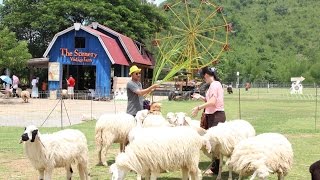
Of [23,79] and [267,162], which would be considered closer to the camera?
[267,162]

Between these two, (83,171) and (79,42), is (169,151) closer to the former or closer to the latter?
(83,171)

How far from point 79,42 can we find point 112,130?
29.9 meters

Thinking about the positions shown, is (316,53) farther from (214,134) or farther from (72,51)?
(214,134)

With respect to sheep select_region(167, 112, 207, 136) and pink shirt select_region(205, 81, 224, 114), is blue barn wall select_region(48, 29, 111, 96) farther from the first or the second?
pink shirt select_region(205, 81, 224, 114)

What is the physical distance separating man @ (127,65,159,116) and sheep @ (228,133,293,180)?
239 centimetres

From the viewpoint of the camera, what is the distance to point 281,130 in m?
17.0

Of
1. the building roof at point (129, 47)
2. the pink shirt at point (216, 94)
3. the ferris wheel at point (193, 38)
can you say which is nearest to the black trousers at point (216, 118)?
the pink shirt at point (216, 94)

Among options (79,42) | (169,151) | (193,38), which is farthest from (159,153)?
(79,42)

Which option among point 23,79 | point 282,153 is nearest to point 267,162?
point 282,153

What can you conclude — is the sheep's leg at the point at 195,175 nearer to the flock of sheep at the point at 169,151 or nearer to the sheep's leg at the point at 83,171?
the flock of sheep at the point at 169,151

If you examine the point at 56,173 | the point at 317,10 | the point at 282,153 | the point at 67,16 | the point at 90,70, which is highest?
the point at 317,10

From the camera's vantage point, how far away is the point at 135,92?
927cm

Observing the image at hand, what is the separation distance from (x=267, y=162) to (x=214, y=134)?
1421mm

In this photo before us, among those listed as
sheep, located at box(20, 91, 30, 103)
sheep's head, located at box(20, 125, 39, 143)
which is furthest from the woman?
sheep, located at box(20, 91, 30, 103)
